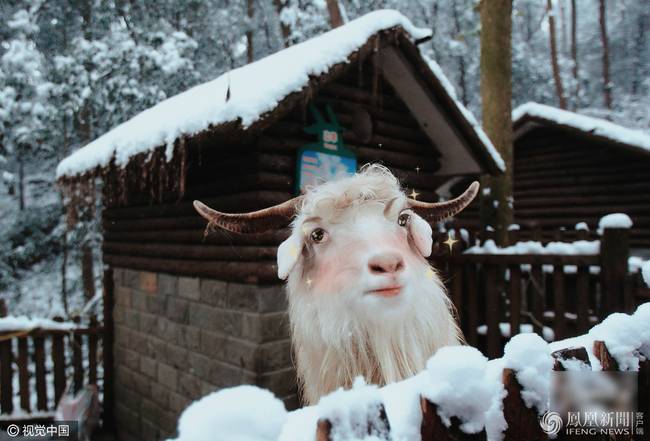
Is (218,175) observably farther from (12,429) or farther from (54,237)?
(54,237)

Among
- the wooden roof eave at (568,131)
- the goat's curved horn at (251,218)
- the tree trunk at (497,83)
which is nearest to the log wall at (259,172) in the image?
the tree trunk at (497,83)

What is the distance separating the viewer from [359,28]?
12.8 feet

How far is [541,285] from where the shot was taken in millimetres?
4164

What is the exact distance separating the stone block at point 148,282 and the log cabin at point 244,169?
14 millimetres

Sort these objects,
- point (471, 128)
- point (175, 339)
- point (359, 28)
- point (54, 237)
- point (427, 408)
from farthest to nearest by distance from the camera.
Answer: point (54, 237) → point (175, 339) → point (471, 128) → point (359, 28) → point (427, 408)

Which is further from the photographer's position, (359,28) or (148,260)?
(148,260)

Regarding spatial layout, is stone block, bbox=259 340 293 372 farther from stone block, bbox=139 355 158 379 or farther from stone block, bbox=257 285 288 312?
stone block, bbox=139 355 158 379

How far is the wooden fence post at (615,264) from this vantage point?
3686mm

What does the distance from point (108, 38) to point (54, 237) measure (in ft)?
24.3

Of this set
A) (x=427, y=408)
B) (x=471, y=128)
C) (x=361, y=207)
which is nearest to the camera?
(x=427, y=408)

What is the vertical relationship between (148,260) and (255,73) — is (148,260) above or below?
below

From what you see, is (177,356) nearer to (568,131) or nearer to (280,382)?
(280,382)

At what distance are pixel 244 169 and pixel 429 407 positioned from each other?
3330mm

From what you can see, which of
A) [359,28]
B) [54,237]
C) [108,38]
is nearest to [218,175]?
[359,28]
